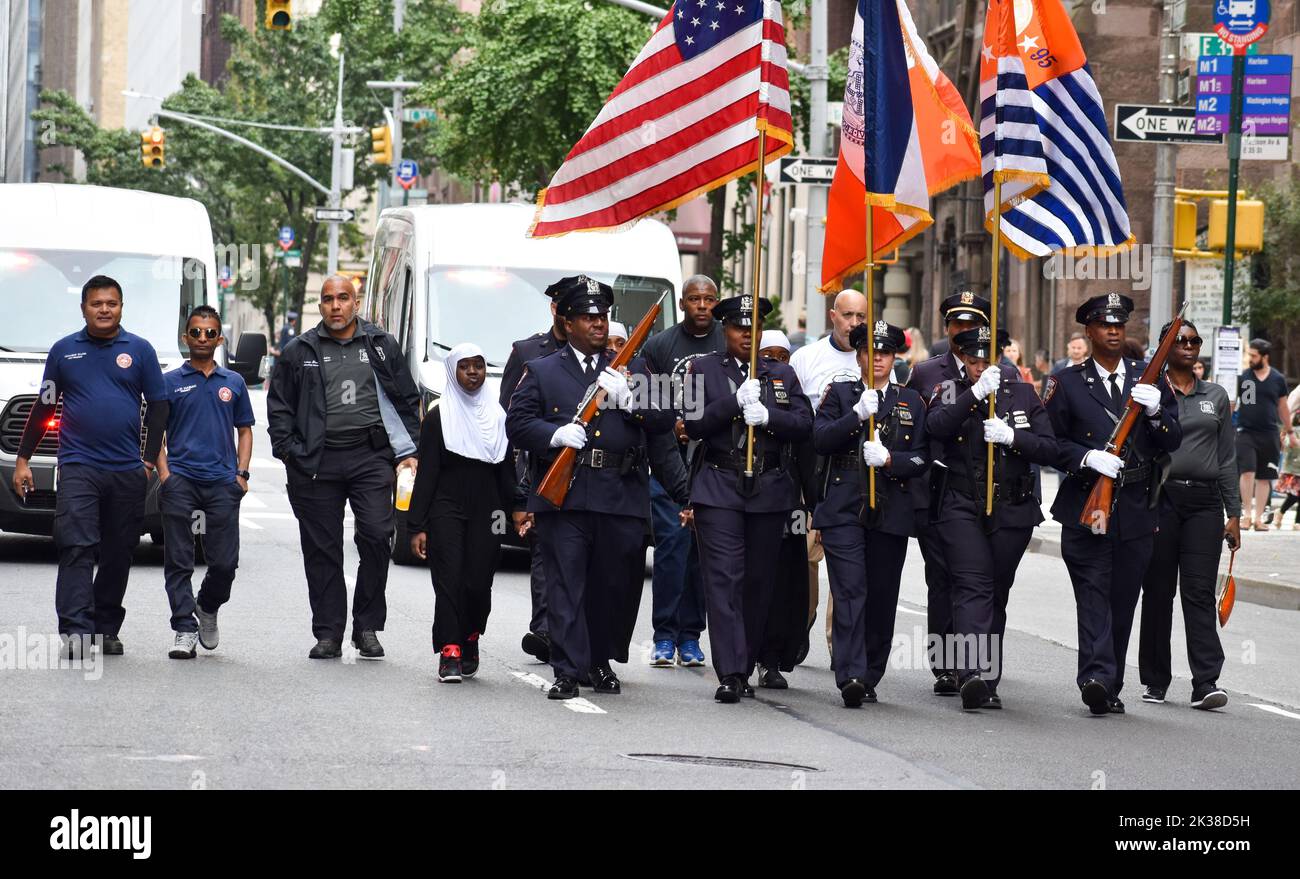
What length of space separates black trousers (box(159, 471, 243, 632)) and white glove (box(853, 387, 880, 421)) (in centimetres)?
346

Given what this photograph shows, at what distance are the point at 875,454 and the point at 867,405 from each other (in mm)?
253

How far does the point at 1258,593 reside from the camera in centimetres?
1797

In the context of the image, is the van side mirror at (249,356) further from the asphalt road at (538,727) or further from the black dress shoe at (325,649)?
the black dress shoe at (325,649)

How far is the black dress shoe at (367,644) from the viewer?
474 inches

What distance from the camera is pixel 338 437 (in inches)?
468

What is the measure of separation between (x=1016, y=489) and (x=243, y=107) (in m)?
55.9

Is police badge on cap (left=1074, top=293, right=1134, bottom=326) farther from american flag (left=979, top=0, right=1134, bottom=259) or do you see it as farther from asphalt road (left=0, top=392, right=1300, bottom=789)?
asphalt road (left=0, top=392, right=1300, bottom=789)

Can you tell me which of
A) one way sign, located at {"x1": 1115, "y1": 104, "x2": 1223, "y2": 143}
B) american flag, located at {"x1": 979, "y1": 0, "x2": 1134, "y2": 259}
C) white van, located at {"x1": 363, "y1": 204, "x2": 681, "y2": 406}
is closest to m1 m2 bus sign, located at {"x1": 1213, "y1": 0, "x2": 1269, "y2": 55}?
one way sign, located at {"x1": 1115, "y1": 104, "x2": 1223, "y2": 143}

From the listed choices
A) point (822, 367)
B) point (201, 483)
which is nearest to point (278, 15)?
point (201, 483)

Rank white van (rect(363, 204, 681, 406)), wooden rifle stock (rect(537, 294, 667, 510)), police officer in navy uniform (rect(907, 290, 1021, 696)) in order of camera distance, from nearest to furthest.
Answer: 1. wooden rifle stock (rect(537, 294, 667, 510))
2. police officer in navy uniform (rect(907, 290, 1021, 696))
3. white van (rect(363, 204, 681, 406))

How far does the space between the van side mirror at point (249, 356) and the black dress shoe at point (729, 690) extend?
21.5ft

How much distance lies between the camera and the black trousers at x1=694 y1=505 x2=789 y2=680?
427 inches

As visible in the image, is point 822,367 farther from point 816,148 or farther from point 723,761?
point 816,148
